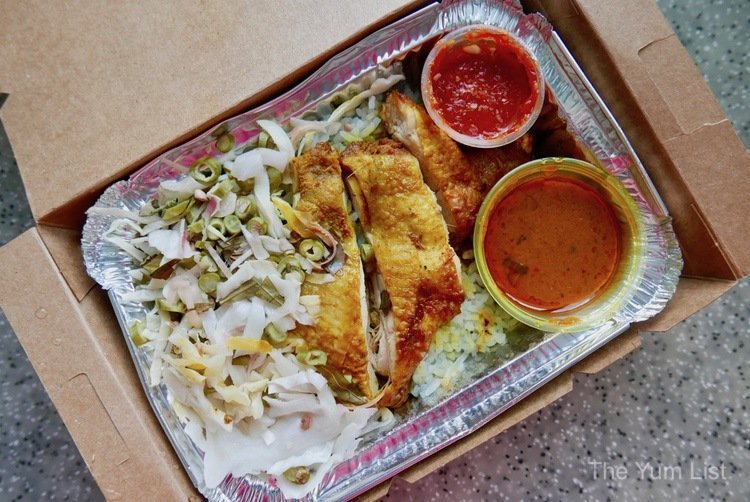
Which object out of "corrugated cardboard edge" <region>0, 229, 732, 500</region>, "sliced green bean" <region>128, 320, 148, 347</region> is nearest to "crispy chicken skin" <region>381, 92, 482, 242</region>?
"sliced green bean" <region>128, 320, 148, 347</region>

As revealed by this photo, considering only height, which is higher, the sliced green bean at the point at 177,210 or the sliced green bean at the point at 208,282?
the sliced green bean at the point at 177,210

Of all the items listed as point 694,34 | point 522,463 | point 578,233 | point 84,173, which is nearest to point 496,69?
point 578,233

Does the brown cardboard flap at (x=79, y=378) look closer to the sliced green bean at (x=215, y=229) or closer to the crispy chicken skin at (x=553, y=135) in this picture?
the sliced green bean at (x=215, y=229)

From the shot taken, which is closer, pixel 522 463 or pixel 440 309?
pixel 440 309

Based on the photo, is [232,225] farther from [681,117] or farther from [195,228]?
[681,117]

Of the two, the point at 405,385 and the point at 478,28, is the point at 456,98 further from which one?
the point at 405,385

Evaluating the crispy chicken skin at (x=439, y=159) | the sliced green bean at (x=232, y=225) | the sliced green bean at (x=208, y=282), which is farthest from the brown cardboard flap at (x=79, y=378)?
the crispy chicken skin at (x=439, y=159)

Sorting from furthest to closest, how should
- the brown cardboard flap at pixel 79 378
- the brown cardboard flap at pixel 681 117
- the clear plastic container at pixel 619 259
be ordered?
the clear plastic container at pixel 619 259 < the brown cardboard flap at pixel 681 117 < the brown cardboard flap at pixel 79 378

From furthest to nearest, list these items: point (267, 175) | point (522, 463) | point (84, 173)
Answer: point (522, 463), point (267, 175), point (84, 173)
